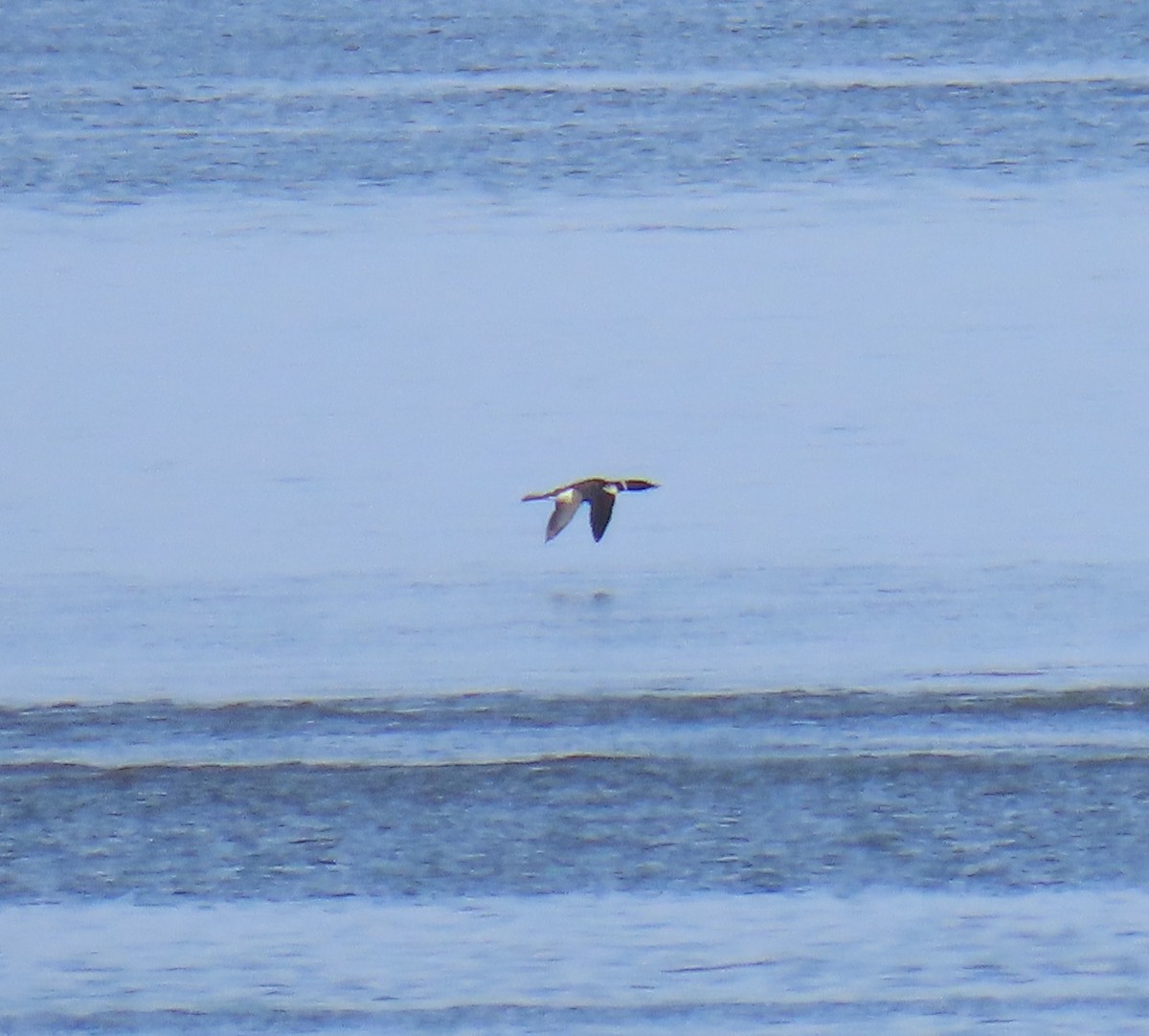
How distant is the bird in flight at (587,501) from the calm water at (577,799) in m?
0.11

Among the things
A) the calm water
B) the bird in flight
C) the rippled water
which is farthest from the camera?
the rippled water

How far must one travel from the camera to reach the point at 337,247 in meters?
11.7

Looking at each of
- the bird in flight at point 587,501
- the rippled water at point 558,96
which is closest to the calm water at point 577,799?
the bird in flight at point 587,501

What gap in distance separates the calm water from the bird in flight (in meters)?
0.11

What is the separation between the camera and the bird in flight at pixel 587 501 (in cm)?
827

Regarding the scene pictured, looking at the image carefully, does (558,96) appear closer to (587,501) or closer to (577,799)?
(587,501)

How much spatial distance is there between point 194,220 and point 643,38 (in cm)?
487

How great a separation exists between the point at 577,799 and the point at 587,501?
6.68 feet

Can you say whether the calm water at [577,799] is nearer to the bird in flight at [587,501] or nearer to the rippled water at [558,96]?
the bird in flight at [587,501]

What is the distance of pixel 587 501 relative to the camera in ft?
27.2

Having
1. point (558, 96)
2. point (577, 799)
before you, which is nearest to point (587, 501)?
point (577, 799)

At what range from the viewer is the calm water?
5.57 metres

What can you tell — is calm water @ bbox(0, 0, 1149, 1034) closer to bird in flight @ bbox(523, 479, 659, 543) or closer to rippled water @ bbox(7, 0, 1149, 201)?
bird in flight @ bbox(523, 479, 659, 543)

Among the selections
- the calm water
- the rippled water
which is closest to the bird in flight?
the calm water
